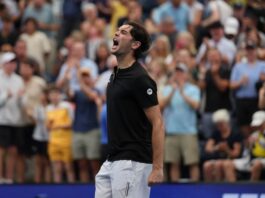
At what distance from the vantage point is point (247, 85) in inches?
580

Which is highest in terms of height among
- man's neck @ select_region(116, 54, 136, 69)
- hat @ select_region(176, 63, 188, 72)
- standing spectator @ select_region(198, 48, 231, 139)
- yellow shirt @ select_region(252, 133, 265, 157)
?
man's neck @ select_region(116, 54, 136, 69)

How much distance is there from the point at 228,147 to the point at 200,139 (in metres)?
1.07

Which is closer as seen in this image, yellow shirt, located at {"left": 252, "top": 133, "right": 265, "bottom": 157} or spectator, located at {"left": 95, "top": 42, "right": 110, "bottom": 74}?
yellow shirt, located at {"left": 252, "top": 133, "right": 265, "bottom": 157}

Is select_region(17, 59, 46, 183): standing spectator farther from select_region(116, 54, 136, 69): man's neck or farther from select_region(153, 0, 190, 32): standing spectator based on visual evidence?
select_region(116, 54, 136, 69): man's neck

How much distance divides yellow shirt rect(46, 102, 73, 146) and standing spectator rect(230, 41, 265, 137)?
2.72m

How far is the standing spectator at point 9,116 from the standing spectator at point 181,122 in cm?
251

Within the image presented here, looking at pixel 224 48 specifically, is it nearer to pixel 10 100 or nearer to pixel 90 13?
pixel 90 13

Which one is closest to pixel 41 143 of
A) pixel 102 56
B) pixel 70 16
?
pixel 102 56

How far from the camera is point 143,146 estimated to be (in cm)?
853

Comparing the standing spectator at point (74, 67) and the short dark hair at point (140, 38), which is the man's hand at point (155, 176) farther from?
the standing spectator at point (74, 67)

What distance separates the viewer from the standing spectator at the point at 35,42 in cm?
1764

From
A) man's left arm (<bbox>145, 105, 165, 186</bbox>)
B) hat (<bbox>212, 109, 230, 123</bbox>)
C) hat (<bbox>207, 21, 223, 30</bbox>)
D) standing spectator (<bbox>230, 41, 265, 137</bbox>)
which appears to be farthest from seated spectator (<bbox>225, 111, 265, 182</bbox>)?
man's left arm (<bbox>145, 105, 165, 186</bbox>)

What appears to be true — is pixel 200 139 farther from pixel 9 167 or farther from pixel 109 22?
pixel 109 22

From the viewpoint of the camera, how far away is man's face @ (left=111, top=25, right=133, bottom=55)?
8.60m
